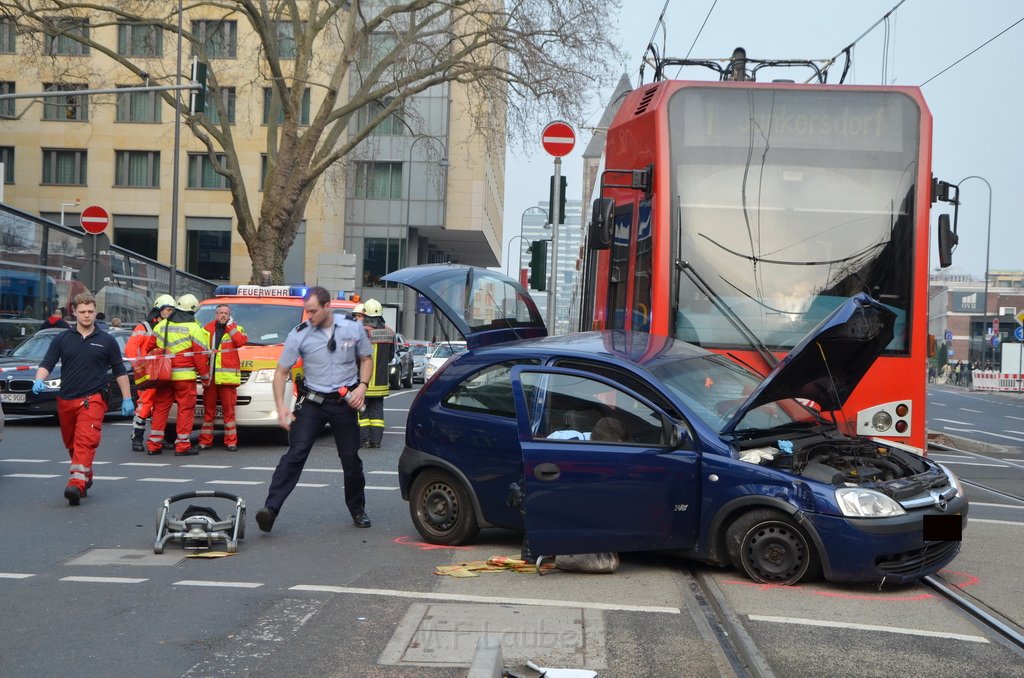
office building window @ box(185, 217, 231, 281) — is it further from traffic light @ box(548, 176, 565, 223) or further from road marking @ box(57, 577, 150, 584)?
road marking @ box(57, 577, 150, 584)

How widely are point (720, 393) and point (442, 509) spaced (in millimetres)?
2178

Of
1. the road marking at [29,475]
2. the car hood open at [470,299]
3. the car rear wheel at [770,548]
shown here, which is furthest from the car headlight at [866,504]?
the road marking at [29,475]

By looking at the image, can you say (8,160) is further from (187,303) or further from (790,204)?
(790,204)

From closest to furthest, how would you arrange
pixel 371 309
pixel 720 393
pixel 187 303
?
pixel 720 393 → pixel 187 303 → pixel 371 309

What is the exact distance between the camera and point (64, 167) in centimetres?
5519

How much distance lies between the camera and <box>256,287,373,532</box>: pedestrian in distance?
9320 millimetres

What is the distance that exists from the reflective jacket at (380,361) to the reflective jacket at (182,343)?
2203 mm

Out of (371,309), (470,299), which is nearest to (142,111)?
(371,309)

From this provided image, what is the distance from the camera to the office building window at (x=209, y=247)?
55.3 m

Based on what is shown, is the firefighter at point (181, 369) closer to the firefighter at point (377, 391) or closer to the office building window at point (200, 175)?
the firefighter at point (377, 391)

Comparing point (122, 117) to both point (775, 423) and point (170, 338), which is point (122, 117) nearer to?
point (170, 338)

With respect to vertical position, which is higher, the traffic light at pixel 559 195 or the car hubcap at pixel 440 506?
the traffic light at pixel 559 195

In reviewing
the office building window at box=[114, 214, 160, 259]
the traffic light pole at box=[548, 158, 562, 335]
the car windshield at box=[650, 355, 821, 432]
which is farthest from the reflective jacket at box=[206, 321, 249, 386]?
the office building window at box=[114, 214, 160, 259]

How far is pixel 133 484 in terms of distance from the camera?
12.0 metres
